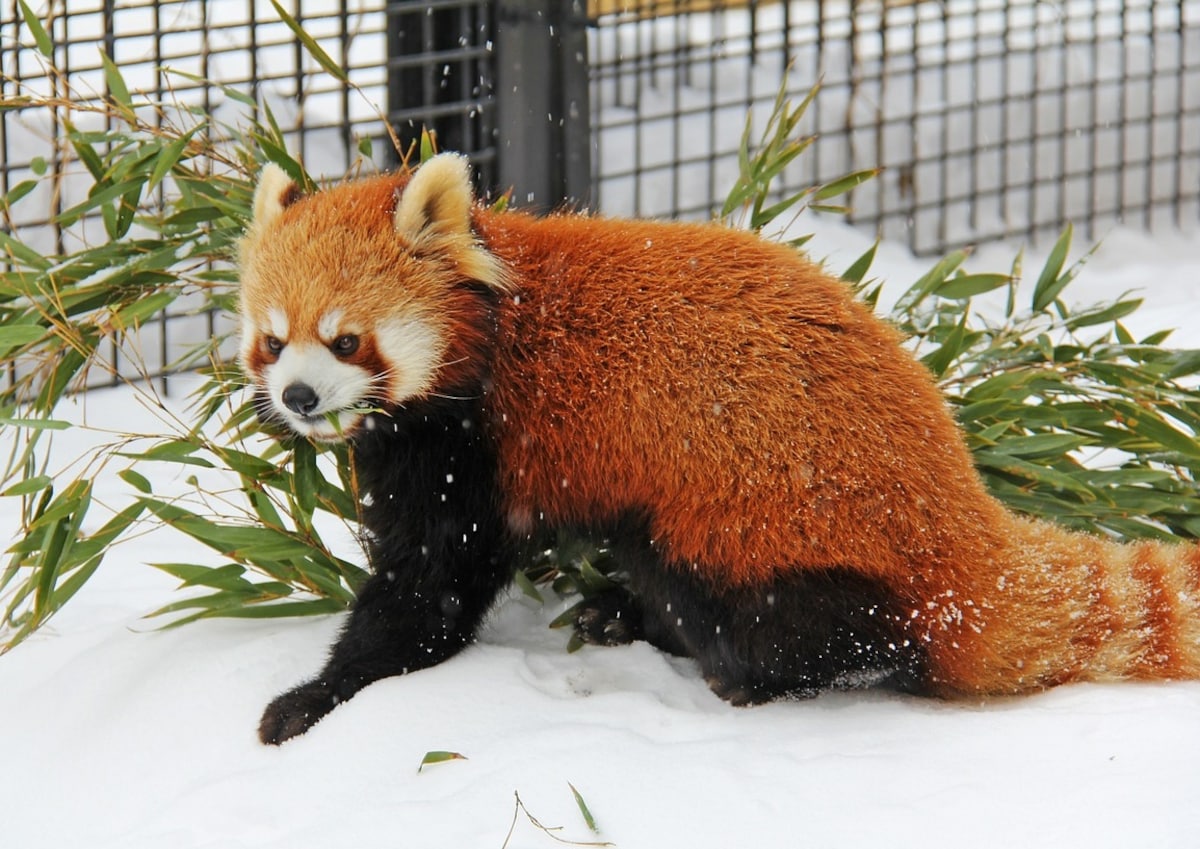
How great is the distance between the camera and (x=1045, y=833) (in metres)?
1.92

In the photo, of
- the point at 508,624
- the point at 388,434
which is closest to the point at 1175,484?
the point at 508,624

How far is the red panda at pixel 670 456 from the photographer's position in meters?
2.27

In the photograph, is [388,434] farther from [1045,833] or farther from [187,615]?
[1045,833]

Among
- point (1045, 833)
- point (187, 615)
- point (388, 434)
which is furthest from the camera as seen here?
point (187, 615)

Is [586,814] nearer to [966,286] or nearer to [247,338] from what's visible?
[247,338]

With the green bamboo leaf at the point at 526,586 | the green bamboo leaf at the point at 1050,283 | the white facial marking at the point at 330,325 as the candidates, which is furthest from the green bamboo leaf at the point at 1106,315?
the white facial marking at the point at 330,325

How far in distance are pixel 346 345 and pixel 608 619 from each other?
724mm

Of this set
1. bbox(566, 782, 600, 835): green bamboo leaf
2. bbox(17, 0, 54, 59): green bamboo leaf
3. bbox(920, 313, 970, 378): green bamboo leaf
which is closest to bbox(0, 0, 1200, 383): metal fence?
bbox(17, 0, 54, 59): green bamboo leaf

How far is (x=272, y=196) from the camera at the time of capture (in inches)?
99.5

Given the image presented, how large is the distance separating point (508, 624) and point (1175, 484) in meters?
1.36

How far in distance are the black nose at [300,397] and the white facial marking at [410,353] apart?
5.2 inches

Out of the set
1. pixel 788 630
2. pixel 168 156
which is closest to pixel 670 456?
pixel 788 630

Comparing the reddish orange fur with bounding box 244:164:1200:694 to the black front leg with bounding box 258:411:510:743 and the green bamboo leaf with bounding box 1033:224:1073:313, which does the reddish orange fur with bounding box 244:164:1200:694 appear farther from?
the green bamboo leaf with bounding box 1033:224:1073:313

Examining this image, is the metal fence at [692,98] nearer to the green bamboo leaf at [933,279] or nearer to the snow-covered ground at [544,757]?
the green bamboo leaf at [933,279]
